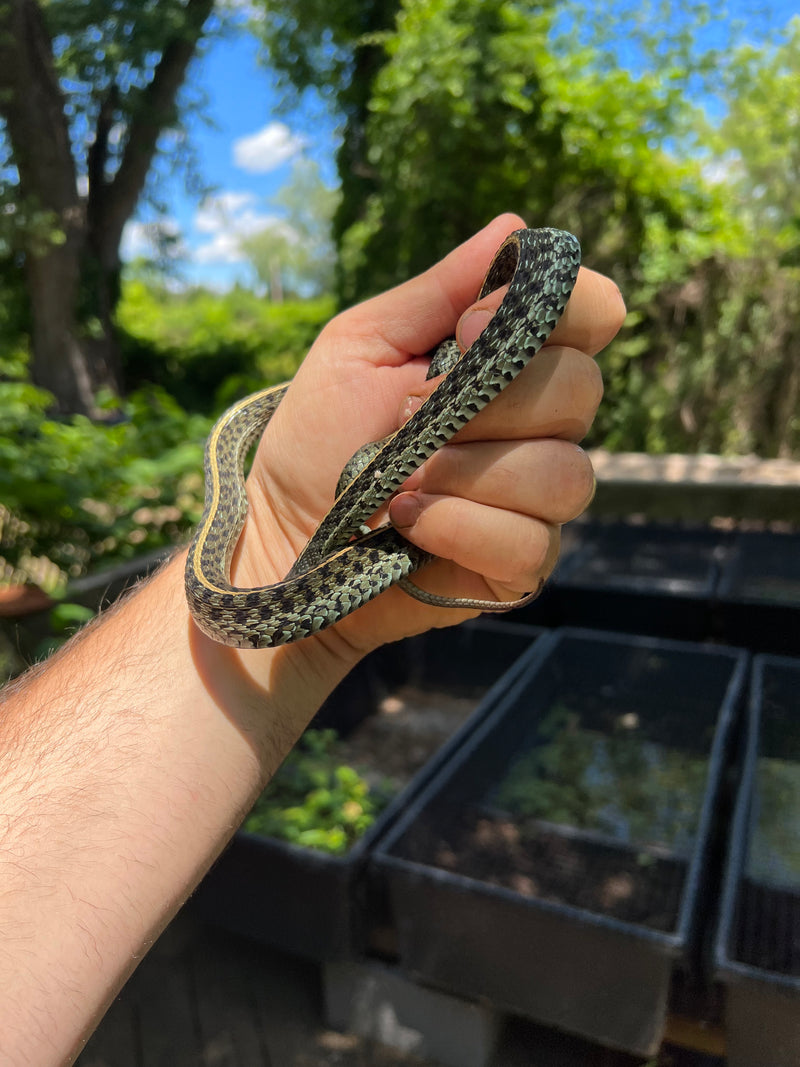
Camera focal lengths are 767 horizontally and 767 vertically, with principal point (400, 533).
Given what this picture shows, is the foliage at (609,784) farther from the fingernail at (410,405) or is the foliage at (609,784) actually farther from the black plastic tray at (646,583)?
the fingernail at (410,405)

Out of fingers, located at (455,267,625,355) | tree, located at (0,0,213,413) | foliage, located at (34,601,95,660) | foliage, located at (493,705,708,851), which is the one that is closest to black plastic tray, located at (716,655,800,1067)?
foliage, located at (493,705,708,851)

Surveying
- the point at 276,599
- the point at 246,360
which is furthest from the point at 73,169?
the point at 276,599

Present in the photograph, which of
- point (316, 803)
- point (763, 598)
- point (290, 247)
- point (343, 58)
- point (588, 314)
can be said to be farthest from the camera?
point (290, 247)

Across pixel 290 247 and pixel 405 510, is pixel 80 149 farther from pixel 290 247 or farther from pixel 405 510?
pixel 290 247

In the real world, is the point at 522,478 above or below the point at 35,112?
below

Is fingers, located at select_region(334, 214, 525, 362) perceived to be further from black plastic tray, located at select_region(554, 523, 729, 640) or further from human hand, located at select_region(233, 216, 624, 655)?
black plastic tray, located at select_region(554, 523, 729, 640)

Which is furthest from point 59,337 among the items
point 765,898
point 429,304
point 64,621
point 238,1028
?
point 765,898
